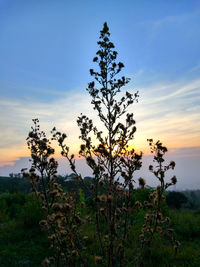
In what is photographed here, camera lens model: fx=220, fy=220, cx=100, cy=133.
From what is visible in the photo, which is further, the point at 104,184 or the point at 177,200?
the point at 177,200

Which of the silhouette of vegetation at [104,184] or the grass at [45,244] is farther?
the grass at [45,244]

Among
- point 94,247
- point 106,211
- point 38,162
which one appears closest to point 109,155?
point 106,211

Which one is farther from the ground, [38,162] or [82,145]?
[82,145]

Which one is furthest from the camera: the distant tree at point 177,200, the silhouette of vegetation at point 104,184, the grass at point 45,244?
the distant tree at point 177,200

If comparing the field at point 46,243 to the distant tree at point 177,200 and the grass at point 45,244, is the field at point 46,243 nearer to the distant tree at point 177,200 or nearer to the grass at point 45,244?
the grass at point 45,244

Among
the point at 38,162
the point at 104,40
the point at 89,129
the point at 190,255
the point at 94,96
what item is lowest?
the point at 190,255

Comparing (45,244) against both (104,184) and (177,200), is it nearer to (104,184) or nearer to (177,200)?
(104,184)

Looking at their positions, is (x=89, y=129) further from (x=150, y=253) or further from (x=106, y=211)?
(x=150, y=253)

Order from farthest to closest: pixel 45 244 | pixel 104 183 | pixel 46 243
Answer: pixel 46 243, pixel 45 244, pixel 104 183

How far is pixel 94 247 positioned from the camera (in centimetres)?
703

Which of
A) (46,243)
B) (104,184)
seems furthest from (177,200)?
(104,184)

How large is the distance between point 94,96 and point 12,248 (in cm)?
626

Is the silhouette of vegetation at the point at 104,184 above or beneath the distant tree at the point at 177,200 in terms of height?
above

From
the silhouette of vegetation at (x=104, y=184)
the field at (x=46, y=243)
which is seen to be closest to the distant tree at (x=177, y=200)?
the field at (x=46, y=243)
